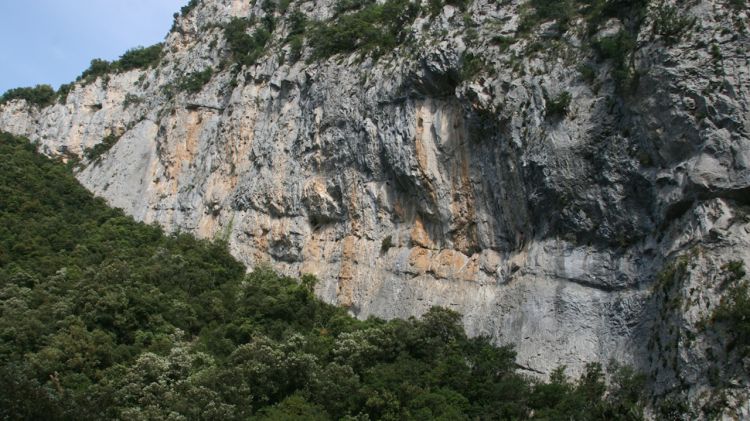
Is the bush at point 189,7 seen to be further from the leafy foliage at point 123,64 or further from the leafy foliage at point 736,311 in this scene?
the leafy foliage at point 736,311

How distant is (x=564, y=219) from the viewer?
99.8 feet

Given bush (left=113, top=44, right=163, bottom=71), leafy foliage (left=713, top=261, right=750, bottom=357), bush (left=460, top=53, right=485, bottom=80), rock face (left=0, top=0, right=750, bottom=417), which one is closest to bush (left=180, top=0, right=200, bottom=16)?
bush (left=113, top=44, right=163, bottom=71)

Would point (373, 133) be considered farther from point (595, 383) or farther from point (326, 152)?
point (595, 383)

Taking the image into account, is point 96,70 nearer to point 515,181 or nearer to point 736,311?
point 515,181

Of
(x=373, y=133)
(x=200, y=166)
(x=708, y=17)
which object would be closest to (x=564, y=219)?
(x=708, y=17)

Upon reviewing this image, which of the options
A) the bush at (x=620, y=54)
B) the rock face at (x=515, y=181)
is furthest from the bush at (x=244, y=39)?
the bush at (x=620, y=54)

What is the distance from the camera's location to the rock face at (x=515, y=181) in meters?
26.4

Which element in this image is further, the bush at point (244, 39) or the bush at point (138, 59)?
the bush at point (138, 59)

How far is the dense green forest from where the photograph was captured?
86.5ft

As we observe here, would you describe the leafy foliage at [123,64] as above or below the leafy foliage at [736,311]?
above

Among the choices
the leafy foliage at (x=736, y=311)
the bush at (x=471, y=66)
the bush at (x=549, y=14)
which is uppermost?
the bush at (x=549, y=14)

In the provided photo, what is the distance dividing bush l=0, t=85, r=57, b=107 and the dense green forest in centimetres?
2860

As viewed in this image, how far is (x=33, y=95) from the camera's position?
69.7 metres

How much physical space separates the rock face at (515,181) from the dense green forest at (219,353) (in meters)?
1.60
